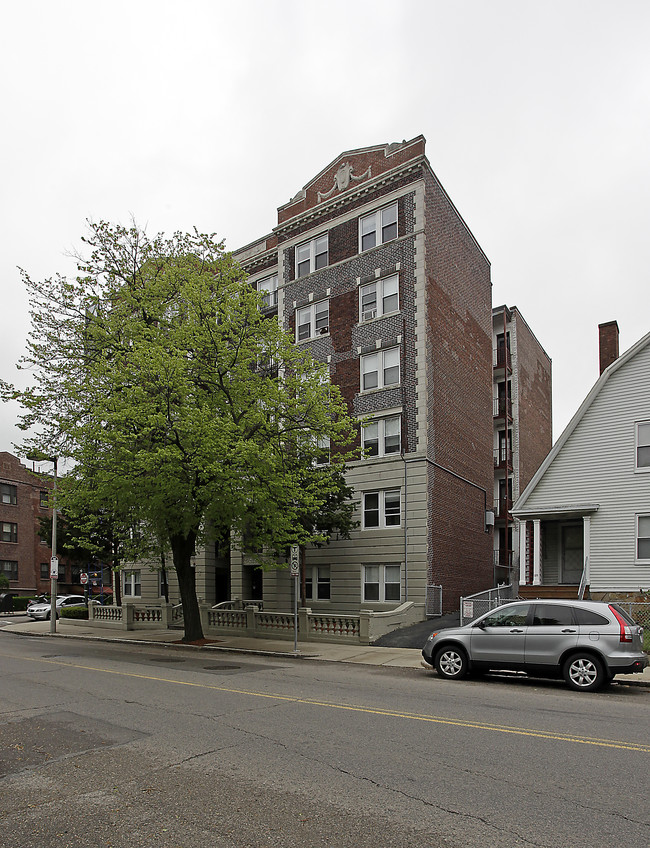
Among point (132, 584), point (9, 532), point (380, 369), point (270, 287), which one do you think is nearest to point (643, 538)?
point (380, 369)

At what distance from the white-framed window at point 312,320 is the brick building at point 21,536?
118ft

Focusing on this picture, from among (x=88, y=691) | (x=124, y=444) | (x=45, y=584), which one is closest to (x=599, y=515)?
(x=124, y=444)

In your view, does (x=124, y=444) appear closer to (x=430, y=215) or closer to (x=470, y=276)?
(x=430, y=215)

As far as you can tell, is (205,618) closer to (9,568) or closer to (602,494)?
(602,494)

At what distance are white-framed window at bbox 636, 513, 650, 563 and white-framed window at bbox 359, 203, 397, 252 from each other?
15074mm

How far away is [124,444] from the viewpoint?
19938 millimetres

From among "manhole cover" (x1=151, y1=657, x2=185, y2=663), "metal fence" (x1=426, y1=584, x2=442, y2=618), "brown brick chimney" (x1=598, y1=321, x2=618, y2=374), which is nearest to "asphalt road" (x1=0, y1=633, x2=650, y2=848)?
"manhole cover" (x1=151, y1=657, x2=185, y2=663)

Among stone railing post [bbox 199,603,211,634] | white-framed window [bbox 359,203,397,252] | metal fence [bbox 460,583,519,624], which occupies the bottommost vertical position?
stone railing post [bbox 199,603,211,634]

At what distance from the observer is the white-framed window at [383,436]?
1109 inches

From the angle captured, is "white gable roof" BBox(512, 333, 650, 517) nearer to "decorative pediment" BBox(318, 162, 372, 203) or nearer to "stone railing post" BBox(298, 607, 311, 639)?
"stone railing post" BBox(298, 607, 311, 639)

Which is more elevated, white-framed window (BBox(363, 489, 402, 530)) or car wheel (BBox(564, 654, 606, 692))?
white-framed window (BBox(363, 489, 402, 530))

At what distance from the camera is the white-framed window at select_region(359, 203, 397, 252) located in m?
29.8

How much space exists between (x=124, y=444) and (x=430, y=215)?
54.5 feet

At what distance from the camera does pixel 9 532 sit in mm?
60438
